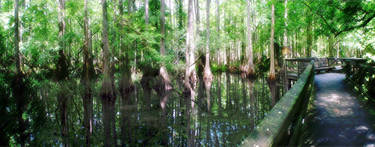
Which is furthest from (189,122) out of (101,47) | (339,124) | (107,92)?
(101,47)

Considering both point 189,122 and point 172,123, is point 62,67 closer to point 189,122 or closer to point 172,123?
point 172,123

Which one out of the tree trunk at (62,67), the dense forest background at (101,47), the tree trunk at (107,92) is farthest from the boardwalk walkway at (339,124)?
the tree trunk at (62,67)

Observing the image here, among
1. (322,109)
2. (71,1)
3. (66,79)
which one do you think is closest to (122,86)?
(66,79)

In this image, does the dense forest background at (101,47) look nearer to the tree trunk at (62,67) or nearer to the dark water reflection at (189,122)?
the tree trunk at (62,67)

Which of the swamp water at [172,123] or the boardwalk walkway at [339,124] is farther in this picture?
the swamp water at [172,123]

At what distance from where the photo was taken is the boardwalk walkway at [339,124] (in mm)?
2982

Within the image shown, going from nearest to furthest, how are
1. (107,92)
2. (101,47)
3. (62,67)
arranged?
(107,92), (62,67), (101,47)

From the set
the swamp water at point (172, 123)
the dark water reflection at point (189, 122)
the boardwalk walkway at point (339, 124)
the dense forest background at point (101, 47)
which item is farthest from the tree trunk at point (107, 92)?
the boardwalk walkway at point (339, 124)

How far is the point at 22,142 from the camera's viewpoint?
5.05m

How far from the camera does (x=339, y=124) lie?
365 centimetres

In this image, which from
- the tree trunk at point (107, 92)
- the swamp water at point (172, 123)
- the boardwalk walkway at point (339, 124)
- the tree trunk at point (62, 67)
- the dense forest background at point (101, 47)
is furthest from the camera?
the tree trunk at point (62, 67)

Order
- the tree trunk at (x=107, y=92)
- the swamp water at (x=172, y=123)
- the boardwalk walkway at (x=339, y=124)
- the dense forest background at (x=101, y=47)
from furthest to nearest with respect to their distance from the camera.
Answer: the tree trunk at (x=107, y=92) < the dense forest background at (x=101, y=47) < the swamp water at (x=172, y=123) < the boardwalk walkway at (x=339, y=124)

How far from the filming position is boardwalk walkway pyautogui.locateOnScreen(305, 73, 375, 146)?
298 centimetres

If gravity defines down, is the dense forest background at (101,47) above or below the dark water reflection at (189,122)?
above
